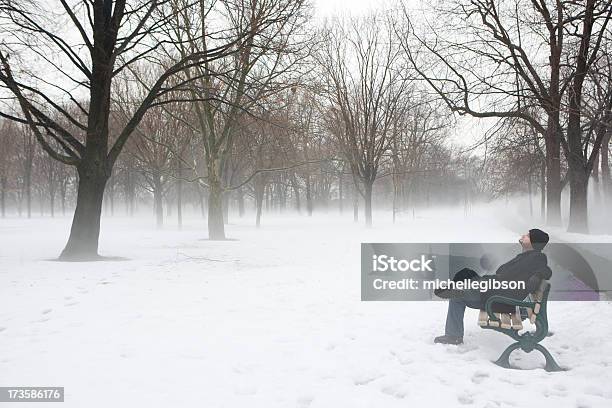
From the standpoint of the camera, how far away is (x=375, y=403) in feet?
13.1

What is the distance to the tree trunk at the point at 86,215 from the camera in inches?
454

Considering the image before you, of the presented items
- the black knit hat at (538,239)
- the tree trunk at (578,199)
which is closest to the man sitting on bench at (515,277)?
the black knit hat at (538,239)

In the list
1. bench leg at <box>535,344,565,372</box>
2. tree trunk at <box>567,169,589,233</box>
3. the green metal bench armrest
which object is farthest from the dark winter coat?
tree trunk at <box>567,169,589,233</box>

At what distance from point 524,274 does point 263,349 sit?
3011 millimetres

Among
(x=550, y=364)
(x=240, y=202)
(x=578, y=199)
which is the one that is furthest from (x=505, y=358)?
(x=240, y=202)

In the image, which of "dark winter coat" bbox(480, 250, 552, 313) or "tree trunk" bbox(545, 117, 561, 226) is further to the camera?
"tree trunk" bbox(545, 117, 561, 226)

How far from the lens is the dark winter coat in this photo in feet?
16.1

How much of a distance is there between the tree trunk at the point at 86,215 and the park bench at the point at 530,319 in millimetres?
9868

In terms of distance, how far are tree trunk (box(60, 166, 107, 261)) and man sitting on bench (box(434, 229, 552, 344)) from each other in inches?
369

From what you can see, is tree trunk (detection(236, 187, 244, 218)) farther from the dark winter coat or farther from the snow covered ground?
the dark winter coat

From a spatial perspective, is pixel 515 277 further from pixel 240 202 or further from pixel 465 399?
pixel 240 202

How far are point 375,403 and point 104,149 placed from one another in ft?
33.9

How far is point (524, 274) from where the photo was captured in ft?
16.3

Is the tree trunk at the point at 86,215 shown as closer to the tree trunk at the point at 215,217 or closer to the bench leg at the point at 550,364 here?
the tree trunk at the point at 215,217
